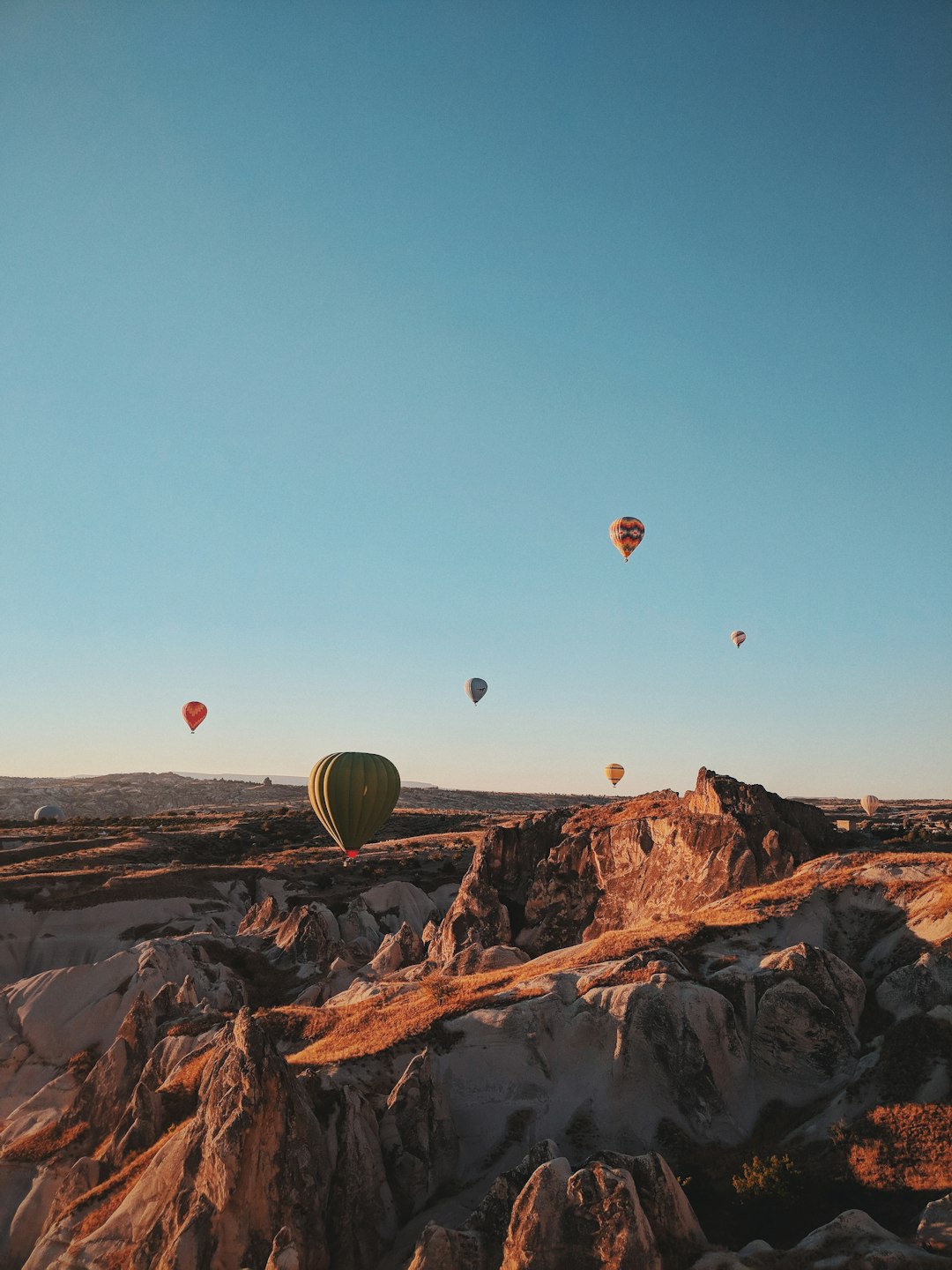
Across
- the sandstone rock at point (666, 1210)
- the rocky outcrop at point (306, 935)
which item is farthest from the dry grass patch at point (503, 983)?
the rocky outcrop at point (306, 935)

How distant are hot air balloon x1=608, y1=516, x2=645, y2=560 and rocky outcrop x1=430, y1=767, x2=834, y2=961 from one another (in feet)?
79.4

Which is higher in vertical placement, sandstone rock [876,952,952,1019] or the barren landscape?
sandstone rock [876,952,952,1019]

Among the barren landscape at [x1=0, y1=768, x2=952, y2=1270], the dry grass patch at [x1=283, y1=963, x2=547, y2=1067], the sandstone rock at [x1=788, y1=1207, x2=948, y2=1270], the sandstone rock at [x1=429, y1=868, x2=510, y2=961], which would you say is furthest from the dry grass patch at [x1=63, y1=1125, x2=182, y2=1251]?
the sandstone rock at [x1=429, y1=868, x2=510, y2=961]

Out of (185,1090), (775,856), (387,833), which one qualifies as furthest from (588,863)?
(387,833)

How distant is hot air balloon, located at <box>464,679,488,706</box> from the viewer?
364ft

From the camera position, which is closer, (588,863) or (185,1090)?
(185,1090)

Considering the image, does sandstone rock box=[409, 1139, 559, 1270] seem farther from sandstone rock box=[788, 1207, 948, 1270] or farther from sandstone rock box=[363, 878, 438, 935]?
sandstone rock box=[363, 878, 438, 935]

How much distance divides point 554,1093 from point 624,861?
27.2 meters

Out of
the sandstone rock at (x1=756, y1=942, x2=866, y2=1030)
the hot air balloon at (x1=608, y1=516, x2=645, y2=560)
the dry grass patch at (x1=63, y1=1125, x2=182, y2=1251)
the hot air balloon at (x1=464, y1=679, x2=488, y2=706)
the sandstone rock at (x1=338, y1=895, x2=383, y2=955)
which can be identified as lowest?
the dry grass patch at (x1=63, y1=1125, x2=182, y2=1251)

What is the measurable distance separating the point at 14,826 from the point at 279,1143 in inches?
4623

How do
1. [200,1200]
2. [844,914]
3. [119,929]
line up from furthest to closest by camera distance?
[119,929] → [844,914] → [200,1200]

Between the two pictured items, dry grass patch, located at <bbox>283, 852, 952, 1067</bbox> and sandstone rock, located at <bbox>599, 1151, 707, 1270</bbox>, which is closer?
sandstone rock, located at <bbox>599, 1151, 707, 1270</bbox>

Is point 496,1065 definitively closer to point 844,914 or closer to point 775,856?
point 844,914

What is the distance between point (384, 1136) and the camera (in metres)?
25.6
